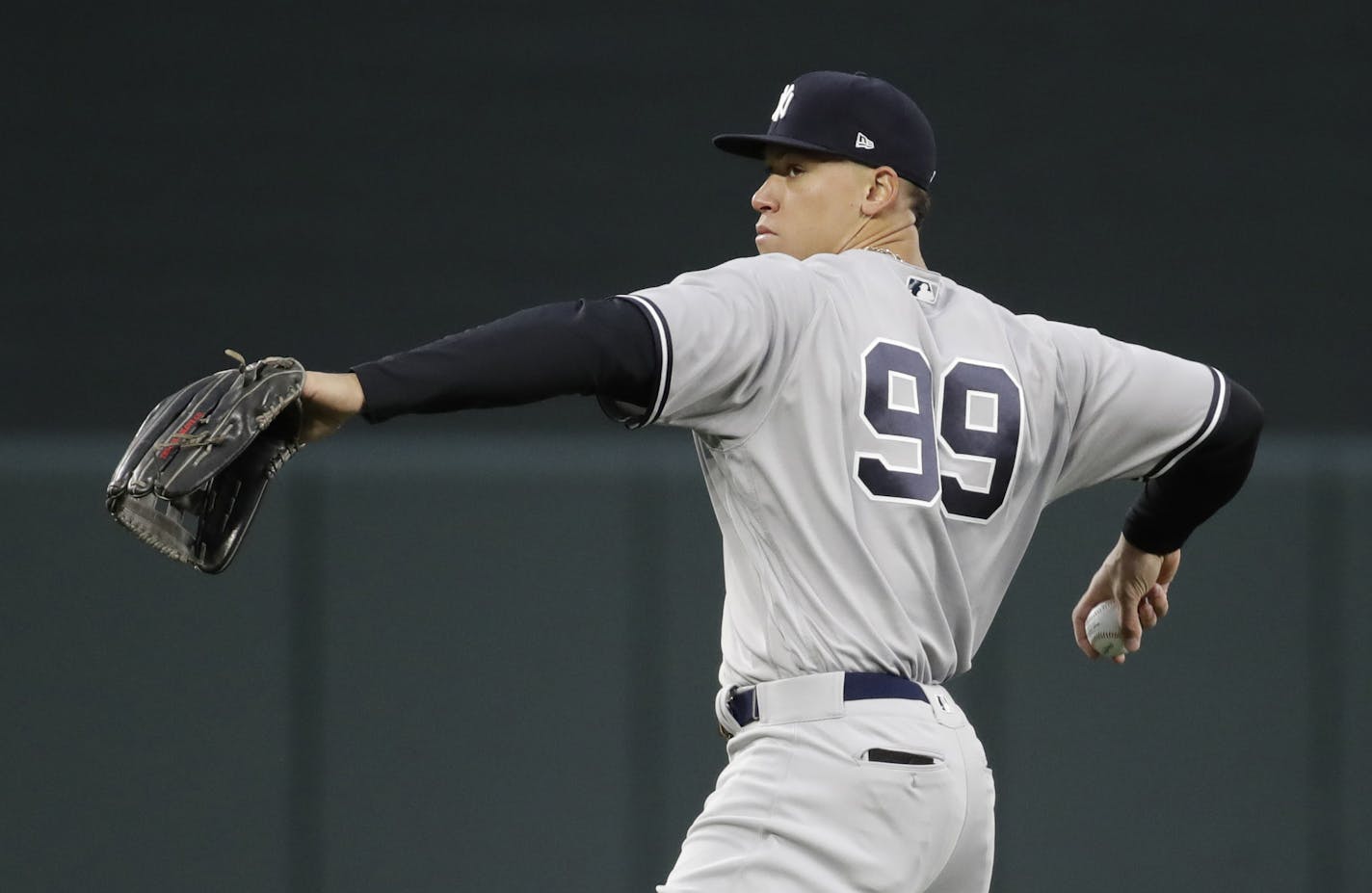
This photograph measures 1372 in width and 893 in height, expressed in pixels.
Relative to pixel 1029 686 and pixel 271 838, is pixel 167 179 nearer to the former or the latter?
pixel 271 838

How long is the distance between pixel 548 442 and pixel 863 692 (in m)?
2.26

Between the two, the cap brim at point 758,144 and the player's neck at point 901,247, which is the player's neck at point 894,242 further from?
the cap brim at point 758,144

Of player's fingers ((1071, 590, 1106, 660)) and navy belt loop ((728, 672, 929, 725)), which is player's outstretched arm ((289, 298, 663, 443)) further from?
player's fingers ((1071, 590, 1106, 660))

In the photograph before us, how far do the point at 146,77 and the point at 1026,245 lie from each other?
2.28m

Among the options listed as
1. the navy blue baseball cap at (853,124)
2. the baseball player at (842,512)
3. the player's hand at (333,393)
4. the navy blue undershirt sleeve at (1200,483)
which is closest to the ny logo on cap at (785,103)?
the navy blue baseball cap at (853,124)

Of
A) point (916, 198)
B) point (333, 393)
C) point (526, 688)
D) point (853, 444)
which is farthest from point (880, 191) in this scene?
point (526, 688)

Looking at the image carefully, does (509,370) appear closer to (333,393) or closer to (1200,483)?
(333,393)

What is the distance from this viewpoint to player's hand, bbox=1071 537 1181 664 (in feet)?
8.87

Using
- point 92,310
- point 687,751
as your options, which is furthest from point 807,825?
point 92,310

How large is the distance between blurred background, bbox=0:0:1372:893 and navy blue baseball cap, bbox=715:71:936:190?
1905mm

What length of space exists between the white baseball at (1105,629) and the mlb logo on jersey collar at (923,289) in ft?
2.29

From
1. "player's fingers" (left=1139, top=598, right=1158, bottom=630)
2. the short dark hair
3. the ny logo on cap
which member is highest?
the ny logo on cap

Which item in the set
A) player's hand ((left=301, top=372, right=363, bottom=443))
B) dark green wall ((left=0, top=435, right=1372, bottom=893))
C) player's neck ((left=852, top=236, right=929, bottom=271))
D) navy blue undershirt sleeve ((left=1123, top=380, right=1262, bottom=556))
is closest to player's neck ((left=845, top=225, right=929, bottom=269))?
player's neck ((left=852, top=236, right=929, bottom=271))

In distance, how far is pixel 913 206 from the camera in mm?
2453
